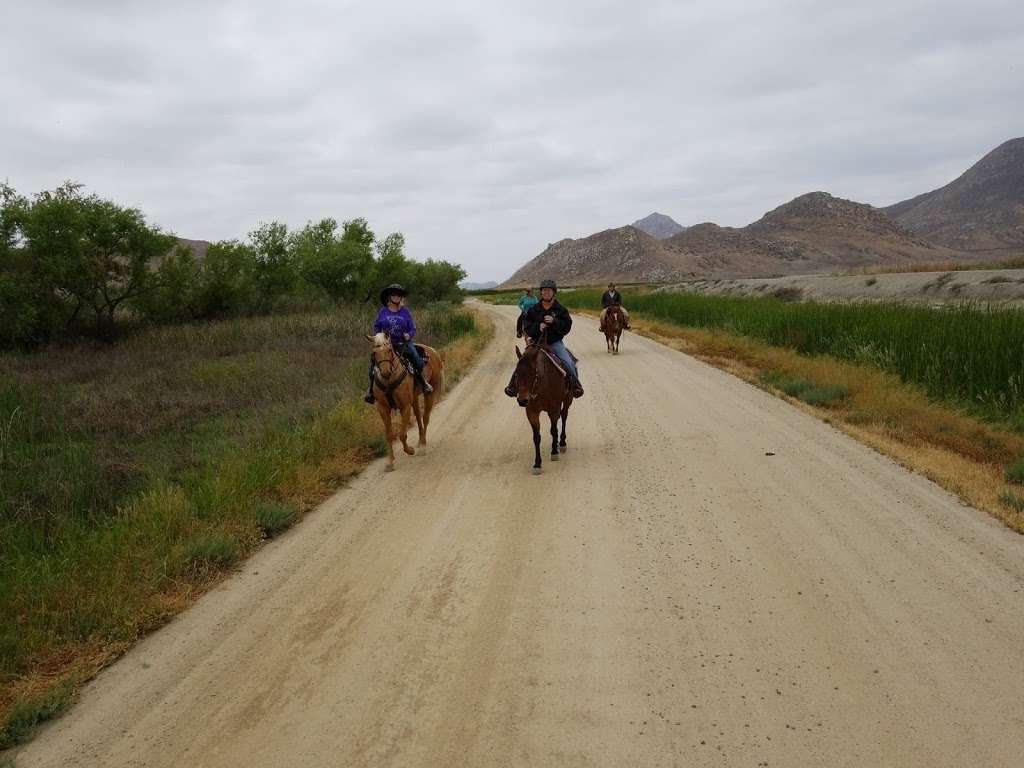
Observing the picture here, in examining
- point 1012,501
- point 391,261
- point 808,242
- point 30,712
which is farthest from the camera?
point 808,242

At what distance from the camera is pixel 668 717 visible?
342 centimetres

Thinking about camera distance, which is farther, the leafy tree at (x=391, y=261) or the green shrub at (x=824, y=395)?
the leafy tree at (x=391, y=261)

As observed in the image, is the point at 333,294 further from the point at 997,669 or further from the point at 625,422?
the point at 997,669

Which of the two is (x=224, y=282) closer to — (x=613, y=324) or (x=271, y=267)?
(x=271, y=267)

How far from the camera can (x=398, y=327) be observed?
9.39m

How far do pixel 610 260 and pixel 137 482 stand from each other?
142 m

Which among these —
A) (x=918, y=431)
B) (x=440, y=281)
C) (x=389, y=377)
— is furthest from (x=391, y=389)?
(x=440, y=281)

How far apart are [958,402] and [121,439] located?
573 inches

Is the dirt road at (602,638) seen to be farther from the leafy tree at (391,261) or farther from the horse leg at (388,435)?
the leafy tree at (391,261)

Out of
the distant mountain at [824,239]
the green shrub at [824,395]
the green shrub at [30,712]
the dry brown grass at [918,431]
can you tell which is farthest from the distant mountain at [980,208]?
the green shrub at [30,712]

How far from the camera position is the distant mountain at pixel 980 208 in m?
124

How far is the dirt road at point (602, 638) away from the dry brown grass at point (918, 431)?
1.44ft

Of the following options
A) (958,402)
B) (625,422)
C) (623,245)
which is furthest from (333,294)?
(623,245)

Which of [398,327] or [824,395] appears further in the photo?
[824,395]
